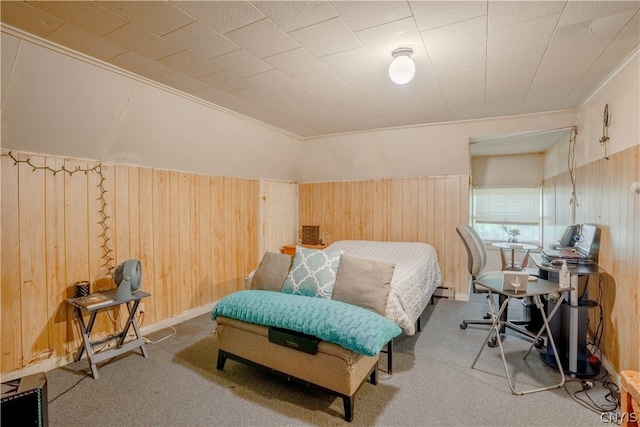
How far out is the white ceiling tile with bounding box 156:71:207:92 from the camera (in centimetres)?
252

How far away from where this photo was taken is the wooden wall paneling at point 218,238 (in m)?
3.91

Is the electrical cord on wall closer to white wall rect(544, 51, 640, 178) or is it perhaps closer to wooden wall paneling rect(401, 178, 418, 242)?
white wall rect(544, 51, 640, 178)

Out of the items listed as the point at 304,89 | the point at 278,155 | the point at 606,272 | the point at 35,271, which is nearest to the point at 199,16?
the point at 304,89

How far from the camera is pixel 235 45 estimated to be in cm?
204

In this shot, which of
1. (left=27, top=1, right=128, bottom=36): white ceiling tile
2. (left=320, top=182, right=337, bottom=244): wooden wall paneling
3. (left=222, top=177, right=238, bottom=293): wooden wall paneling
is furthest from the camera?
(left=320, top=182, right=337, bottom=244): wooden wall paneling

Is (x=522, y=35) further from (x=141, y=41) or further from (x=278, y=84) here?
(x=141, y=41)

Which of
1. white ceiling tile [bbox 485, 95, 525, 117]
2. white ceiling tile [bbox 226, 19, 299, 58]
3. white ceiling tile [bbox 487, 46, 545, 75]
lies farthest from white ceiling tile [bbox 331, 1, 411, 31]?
white ceiling tile [bbox 485, 95, 525, 117]

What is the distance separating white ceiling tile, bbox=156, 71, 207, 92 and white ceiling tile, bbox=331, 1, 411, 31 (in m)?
1.45

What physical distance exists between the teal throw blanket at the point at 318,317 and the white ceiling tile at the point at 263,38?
1.74 m

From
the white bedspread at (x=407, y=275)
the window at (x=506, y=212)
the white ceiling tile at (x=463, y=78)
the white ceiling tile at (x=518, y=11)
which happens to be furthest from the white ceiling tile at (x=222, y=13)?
the window at (x=506, y=212)

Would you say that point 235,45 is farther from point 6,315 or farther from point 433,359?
point 433,359

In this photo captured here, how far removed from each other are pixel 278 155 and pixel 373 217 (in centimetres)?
171

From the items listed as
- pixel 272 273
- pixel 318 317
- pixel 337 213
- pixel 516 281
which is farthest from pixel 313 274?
pixel 337 213

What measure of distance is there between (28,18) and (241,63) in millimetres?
Result: 1181
